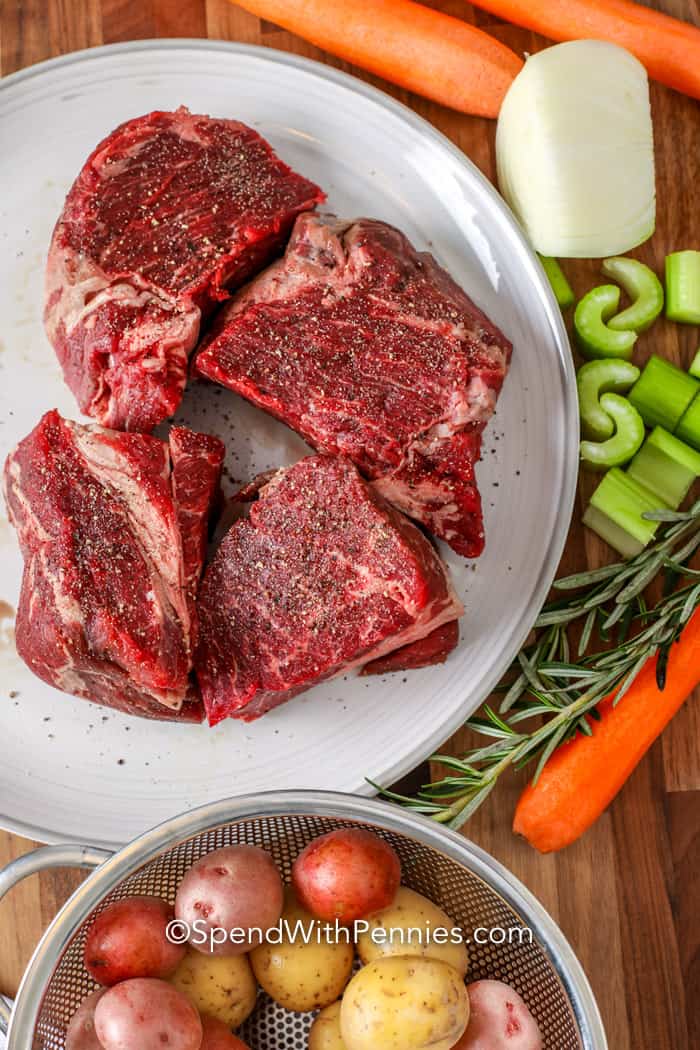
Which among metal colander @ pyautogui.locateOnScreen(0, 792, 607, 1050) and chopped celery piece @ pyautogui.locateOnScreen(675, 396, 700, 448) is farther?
chopped celery piece @ pyautogui.locateOnScreen(675, 396, 700, 448)

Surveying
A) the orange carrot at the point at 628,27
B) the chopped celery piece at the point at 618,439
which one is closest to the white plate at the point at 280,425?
the chopped celery piece at the point at 618,439

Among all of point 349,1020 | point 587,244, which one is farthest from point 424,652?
point 587,244

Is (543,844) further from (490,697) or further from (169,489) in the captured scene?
(169,489)

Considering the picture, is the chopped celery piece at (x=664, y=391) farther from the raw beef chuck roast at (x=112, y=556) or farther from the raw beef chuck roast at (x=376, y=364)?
the raw beef chuck roast at (x=112, y=556)

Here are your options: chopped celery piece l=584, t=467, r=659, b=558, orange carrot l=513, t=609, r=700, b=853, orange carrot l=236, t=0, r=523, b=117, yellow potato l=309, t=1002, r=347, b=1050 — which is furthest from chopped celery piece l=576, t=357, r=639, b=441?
yellow potato l=309, t=1002, r=347, b=1050

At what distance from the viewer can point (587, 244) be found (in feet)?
8.95

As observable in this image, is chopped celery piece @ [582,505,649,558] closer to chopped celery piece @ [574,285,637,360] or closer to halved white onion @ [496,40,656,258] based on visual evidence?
chopped celery piece @ [574,285,637,360]

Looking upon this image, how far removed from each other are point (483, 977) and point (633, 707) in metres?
0.90

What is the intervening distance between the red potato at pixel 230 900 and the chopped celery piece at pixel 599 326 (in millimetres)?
1657

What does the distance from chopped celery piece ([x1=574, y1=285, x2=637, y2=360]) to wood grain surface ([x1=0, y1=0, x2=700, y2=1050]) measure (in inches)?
4.8

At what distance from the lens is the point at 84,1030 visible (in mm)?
1895

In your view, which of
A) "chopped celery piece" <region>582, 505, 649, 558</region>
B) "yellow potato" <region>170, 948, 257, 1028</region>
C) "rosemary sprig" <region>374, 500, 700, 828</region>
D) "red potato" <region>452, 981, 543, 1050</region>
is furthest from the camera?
"chopped celery piece" <region>582, 505, 649, 558</region>

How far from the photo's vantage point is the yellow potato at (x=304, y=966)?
197cm

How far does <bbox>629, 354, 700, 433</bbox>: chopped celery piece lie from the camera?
280 cm
